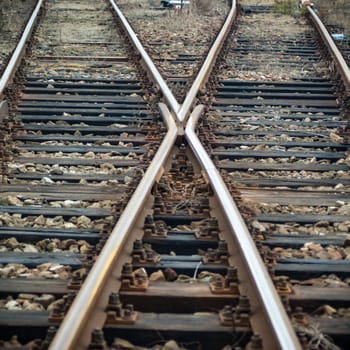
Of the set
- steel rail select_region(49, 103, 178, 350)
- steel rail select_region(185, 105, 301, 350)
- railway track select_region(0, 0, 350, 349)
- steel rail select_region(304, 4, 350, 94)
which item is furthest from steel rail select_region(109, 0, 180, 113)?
steel rail select_region(304, 4, 350, 94)

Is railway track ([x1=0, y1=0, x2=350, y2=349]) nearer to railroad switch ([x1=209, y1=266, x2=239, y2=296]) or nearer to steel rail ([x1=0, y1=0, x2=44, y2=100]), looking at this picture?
railroad switch ([x1=209, y1=266, x2=239, y2=296])

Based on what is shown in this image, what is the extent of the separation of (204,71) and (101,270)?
15.7 feet

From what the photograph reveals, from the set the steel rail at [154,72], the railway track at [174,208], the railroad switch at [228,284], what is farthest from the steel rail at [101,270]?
the steel rail at [154,72]

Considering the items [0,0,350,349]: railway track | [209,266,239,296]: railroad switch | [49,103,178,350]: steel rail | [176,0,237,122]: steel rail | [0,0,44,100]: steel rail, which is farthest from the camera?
[0,0,44,100]: steel rail

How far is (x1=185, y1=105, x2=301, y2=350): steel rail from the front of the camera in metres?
2.83

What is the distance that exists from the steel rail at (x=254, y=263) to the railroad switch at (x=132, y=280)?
542 mm

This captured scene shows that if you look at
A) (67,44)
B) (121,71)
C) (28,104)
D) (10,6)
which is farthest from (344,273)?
(10,6)

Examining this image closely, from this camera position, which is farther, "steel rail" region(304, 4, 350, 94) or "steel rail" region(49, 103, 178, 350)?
"steel rail" region(304, 4, 350, 94)

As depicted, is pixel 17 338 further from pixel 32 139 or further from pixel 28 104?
pixel 28 104

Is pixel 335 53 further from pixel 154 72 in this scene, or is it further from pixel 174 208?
pixel 174 208

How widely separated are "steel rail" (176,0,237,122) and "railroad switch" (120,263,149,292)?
9.00ft

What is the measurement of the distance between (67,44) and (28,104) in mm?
3641

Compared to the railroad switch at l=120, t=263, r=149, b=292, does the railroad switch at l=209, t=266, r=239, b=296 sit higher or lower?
higher

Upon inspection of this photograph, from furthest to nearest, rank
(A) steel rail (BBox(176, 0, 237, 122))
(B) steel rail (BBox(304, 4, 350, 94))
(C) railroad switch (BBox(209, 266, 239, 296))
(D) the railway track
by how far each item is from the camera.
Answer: (B) steel rail (BBox(304, 4, 350, 94)) < (A) steel rail (BBox(176, 0, 237, 122)) < (C) railroad switch (BBox(209, 266, 239, 296)) < (D) the railway track
